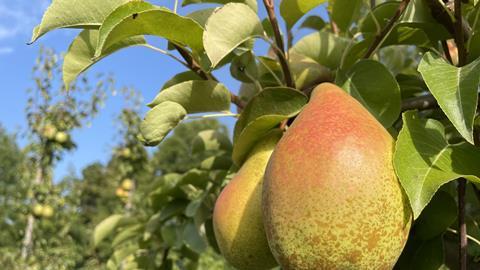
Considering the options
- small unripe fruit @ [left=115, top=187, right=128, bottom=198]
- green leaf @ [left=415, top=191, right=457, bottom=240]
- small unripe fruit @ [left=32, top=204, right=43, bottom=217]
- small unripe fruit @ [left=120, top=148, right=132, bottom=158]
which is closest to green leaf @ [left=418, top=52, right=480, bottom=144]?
green leaf @ [left=415, top=191, right=457, bottom=240]

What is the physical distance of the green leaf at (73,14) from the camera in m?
0.69

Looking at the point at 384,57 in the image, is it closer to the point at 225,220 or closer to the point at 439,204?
the point at 439,204

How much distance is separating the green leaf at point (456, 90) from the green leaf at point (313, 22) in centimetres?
73

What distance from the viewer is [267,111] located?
0.78 m

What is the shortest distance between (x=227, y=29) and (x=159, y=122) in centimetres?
18

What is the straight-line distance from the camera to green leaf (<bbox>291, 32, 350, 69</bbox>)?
91 cm

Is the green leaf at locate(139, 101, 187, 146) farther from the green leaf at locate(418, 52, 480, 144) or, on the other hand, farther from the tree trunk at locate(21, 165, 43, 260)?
the tree trunk at locate(21, 165, 43, 260)

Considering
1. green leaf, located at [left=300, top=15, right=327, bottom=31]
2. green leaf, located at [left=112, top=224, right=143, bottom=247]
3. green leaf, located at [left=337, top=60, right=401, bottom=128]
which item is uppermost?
green leaf, located at [left=337, top=60, right=401, bottom=128]

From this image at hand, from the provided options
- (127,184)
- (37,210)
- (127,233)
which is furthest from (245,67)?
(127,184)

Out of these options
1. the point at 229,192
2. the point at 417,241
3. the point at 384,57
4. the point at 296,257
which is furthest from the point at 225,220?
the point at 384,57

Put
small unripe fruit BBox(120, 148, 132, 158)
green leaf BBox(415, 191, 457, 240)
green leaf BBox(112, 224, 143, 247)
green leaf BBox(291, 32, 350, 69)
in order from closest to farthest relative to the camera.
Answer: green leaf BBox(415, 191, 457, 240)
green leaf BBox(291, 32, 350, 69)
green leaf BBox(112, 224, 143, 247)
small unripe fruit BBox(120, 148, 132, 158)


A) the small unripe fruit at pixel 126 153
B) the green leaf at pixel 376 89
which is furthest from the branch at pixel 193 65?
the small unripe fruit at pixel 126 153

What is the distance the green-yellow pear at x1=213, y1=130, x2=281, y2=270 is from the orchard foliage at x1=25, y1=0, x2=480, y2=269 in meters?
0.05

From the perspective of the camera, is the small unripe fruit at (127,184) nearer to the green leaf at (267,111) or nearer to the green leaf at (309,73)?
the green leaf at (309,73)
